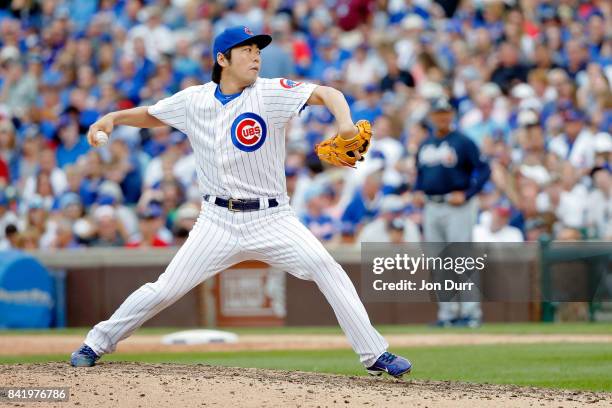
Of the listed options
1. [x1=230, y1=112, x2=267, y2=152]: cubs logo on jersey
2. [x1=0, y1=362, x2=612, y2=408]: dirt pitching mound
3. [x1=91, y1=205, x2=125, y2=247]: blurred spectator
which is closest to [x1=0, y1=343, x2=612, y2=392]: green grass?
[x1=0, y1=362, x2=612, y2=408]: dirt pitching mound

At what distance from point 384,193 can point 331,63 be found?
362 cm

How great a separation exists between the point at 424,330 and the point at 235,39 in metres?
5.83

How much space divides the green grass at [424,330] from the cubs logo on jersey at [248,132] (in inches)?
207

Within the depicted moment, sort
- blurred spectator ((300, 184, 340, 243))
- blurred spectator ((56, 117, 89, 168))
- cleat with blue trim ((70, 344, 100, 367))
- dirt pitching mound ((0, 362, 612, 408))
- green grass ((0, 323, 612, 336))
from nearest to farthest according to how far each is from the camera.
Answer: dirt pitching mound ((0, 362, 612, 408)) → cleat with blue trim ((70, 344, 100, 367)) → green grass ((0, 323, 612, 336)) → blurred spectator ((300, 184, 340, 243)) → blurred spectator ((56, 117, 89, 168))

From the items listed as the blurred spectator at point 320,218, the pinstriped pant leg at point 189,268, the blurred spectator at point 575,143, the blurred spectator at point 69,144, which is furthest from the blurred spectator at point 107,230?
the pinstriped pant leg at point 189,268

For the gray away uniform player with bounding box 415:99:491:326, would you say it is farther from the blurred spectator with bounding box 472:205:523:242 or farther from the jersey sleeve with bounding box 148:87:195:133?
the jersey sleeve with bounding box 148:87:195:133

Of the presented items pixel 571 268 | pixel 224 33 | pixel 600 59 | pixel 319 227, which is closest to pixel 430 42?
pixel 600 59

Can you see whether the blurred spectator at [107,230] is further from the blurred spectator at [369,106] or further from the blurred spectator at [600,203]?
the blurred spectator at [600,203]

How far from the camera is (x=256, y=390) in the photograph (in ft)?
21.6

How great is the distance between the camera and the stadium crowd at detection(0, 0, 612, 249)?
13.9 meters

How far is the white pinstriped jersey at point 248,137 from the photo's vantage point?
6.98 m

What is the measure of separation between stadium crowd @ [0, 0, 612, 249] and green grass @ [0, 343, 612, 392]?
318 centimetres

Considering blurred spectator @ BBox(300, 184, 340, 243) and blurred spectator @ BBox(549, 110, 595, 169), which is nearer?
blurred spectator @ BBox(549, 110, 595, 169)

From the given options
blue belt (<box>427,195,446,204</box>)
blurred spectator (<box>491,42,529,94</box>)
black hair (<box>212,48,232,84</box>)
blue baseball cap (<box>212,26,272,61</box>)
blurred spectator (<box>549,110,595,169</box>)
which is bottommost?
blue belt (<box>427,195,446,204</box>)
